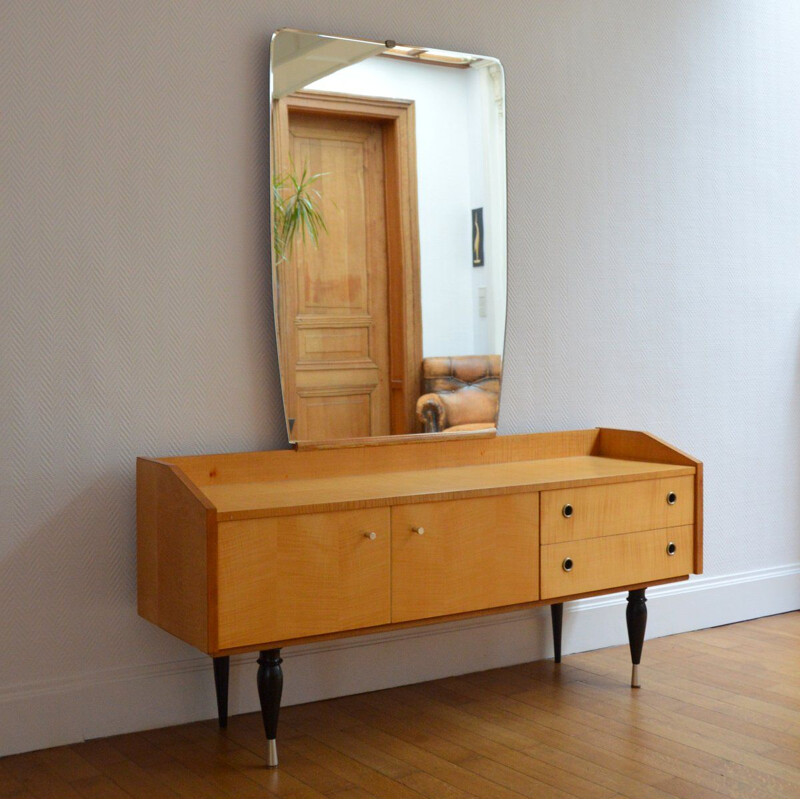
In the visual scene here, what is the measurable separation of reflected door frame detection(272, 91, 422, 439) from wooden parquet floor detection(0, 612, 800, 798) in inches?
30.7

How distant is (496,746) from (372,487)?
69 centimetres

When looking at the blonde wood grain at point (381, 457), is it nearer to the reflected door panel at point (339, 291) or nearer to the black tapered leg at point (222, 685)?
the reflected door panel at point (339, 291)

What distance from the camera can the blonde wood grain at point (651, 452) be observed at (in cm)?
280

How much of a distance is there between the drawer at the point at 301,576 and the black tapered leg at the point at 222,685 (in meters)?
0.39

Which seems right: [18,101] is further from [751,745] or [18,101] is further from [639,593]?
[751,745]

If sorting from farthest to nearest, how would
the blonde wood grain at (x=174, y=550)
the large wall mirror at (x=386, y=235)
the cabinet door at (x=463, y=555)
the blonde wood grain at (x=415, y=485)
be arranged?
1. the large wall mirror at (x=386, y=235)
2. the cabinet door at (x=463, y=555)
3. the blonde wood grain at (x=415, y=485)
4. the blonde wood grain at (x=174, y=550)

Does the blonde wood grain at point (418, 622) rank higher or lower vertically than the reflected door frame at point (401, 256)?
lower

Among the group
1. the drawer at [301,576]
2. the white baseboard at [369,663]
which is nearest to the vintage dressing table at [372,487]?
the drawer at [301,576]

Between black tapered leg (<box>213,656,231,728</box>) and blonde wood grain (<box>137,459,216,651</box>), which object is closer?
blonde wood grain (<box>137,459,216,651</box>)

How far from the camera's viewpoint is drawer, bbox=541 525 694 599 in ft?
8.41

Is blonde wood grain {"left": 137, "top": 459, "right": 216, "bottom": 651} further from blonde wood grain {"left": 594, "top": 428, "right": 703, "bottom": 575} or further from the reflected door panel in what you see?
blonde wood grain {"left": 594, "top": 428, "right": 703, "bottom": 575}

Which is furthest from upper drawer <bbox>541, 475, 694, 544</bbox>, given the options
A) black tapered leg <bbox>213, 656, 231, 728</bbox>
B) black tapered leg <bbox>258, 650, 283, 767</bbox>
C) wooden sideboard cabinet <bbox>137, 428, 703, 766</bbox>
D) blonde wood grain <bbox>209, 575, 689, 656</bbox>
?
black tapered leg <bbox>213, 656, 231, 728</bbox>

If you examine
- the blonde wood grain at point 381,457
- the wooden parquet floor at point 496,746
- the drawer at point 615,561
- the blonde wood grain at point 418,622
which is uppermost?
the blonde wood grain at point 381,457

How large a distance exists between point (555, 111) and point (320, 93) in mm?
857
